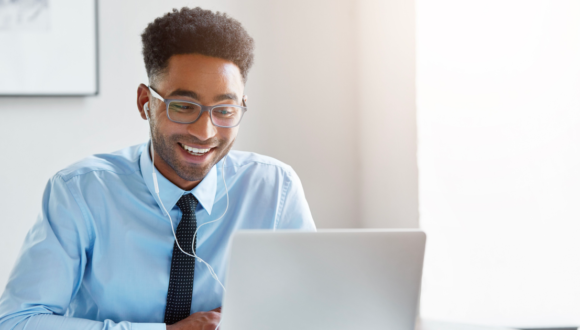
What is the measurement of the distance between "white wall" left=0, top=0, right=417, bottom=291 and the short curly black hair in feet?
2.08

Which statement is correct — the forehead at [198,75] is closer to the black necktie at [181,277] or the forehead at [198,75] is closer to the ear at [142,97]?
the ear at [142,97]

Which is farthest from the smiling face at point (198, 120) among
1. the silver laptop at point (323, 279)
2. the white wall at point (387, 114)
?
the white wall at point (387, 114)

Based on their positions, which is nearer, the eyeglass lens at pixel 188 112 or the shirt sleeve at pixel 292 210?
the eyeglass lens at pixel 188 112

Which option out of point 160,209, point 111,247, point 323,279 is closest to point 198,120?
point 160,209

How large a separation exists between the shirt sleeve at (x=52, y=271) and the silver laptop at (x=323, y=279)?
1.36 feet

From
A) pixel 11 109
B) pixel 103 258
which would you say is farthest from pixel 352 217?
pixel 11 109

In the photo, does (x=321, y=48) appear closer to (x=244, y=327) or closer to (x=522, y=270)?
(x=522, y=270)

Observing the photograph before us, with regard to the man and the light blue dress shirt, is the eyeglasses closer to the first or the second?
the man

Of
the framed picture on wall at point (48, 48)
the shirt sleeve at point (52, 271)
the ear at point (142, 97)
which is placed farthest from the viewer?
the framed picture on wall at point (48, 48)

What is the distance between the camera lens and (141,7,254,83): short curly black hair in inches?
47.9

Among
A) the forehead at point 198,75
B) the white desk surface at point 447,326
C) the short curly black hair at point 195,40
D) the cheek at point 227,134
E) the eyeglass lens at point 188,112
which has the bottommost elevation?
the white desk surface at point 447,326

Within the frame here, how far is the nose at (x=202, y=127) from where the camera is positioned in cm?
118

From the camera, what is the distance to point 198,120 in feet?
3.87

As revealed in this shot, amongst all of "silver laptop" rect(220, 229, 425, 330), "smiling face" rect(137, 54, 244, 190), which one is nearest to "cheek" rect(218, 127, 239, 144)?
"smiling face" rect(137, 54, 244, 190)
